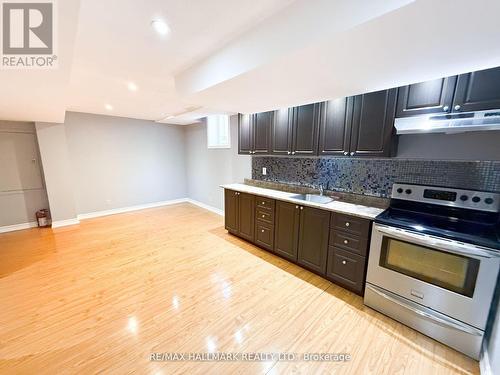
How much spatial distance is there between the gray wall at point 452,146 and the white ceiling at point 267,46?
609mm

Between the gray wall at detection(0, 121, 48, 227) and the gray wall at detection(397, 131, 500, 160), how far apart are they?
6.35 m

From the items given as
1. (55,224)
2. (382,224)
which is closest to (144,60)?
(382,224)

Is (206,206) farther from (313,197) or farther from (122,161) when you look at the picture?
(313,197)

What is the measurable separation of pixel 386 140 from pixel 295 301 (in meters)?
1.97

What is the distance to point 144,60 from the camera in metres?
2.07

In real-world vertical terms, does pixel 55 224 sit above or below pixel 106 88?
below

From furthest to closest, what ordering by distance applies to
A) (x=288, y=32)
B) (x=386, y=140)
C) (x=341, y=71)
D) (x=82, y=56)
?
(x=386, y=140) → (x=82, y=56) → (x=341, y=71) → (x=288, y=32)

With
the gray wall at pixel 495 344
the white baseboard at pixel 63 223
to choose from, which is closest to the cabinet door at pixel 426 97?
the gray wall at pixel 495 344

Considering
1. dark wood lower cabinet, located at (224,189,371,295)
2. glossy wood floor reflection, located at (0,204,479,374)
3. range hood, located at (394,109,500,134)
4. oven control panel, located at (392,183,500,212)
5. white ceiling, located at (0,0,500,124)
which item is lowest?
glossy wood floor reflection, located at (0,204,479,374)

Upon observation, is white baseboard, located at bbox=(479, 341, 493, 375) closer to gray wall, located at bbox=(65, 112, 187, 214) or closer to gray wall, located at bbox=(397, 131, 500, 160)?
gray wall, located at bbox=(397, 131, 500, 160)

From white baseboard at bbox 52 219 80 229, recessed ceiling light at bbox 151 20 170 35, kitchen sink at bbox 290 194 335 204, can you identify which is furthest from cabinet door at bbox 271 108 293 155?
white baseboard at bbox 52 219 80 229

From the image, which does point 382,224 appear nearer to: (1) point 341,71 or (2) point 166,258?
(1) point 341,71

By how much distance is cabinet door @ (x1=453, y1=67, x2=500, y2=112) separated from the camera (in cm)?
159

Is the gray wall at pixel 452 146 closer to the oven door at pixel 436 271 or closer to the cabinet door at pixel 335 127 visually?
the cabinet door at pixel 335 127
